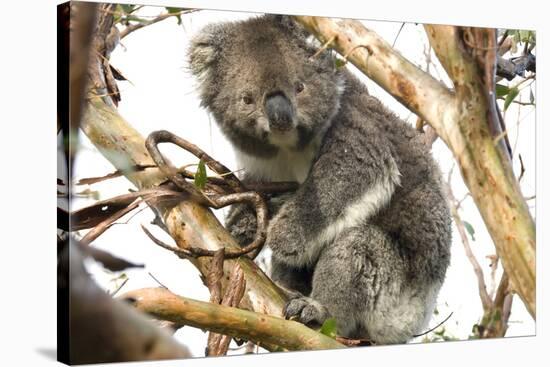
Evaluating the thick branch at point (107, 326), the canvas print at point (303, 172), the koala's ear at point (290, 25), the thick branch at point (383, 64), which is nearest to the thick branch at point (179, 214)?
the canvas print at point (303, 172)

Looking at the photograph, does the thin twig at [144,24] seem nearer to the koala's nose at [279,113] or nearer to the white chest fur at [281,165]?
the koala's nose at [279,113]

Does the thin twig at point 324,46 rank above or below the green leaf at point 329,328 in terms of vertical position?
above

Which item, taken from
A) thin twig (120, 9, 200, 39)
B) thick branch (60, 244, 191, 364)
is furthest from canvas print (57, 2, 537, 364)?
thick branch (60, 244, 191, 364)

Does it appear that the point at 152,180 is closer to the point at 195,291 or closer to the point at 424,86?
the point at 195,291

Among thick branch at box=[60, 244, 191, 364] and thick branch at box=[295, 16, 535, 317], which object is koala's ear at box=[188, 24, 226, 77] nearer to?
thick branch at box=[295, 16, 535, 317]

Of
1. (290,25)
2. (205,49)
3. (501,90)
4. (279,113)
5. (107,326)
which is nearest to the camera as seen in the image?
(107,326)

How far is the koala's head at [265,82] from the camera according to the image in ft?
10.0

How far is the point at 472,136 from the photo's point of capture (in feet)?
9.71

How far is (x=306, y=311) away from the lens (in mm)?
2979

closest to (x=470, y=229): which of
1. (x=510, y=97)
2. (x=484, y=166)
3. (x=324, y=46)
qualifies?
(x=510, y=97)

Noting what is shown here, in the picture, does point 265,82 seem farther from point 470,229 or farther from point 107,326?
point 107,326

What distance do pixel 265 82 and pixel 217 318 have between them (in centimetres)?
119

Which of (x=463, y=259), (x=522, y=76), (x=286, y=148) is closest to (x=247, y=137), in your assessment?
(x=286, y=148)

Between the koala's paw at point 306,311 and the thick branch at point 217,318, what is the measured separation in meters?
0.24
